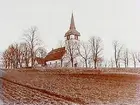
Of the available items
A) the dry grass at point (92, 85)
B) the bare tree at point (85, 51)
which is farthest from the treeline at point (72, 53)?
the dry grass at point (92, 85)

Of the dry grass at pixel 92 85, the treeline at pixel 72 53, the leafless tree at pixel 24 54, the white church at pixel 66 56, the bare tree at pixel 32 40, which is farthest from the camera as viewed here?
the white church at pixel 66 56

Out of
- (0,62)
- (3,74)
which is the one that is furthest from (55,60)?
(3,74)

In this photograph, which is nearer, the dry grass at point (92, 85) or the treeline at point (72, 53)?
the dry grass at point (92, 85)

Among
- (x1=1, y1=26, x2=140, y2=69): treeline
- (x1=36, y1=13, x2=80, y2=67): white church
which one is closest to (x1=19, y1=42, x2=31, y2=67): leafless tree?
(x1=1, y1=26, x2=140, y2=69): treeline

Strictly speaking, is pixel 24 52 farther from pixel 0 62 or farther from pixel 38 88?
pixel 38 88

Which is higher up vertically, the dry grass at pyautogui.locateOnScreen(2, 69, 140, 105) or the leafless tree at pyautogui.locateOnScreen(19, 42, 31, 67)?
the leafless tree at pyautogui.locateOnScreen(19, 42, 31, 67)

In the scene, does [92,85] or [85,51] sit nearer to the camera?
[92,85]

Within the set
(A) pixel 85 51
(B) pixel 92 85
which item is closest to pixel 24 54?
(B) pixel 92 85

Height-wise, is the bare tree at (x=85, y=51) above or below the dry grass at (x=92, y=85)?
above

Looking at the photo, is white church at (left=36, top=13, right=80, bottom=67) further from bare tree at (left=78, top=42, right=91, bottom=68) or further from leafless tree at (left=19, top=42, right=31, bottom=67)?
leafless tree at (left=19, top=42, right=31, bottom=67)

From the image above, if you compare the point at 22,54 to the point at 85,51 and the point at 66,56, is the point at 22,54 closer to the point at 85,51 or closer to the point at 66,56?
the point at 85,51

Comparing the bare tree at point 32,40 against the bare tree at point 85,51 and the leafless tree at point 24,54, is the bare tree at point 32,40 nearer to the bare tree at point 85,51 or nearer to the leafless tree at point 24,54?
the leafless tree at point 24,54

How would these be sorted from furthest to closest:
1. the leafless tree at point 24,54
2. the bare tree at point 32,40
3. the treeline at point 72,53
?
the leafless tree at point 24,54 < the treeline at point 72,53 < the bare tree at point 32,40

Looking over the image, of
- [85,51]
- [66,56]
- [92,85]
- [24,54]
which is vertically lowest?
[92,85]
